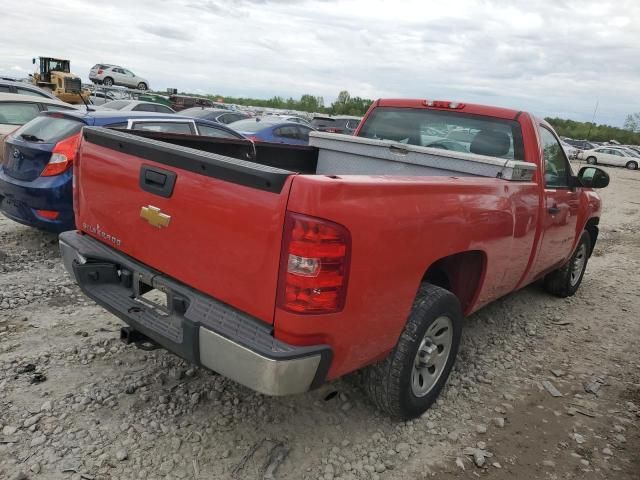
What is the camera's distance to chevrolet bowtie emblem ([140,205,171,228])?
262 centimetres

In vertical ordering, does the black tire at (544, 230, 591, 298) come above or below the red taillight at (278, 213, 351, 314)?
below

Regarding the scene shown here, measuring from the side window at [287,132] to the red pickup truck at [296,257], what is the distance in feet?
32.1

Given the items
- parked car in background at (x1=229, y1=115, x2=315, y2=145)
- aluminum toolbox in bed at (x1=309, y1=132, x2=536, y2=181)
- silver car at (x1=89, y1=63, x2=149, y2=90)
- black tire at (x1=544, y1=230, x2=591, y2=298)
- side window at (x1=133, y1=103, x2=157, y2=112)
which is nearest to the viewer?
aluminum toolbox in bed at (x1=309, y1=132, x2=536, y2=181)

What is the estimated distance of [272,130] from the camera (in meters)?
13.1

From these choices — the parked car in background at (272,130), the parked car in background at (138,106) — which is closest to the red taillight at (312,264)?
the parked car in background at (272,130)

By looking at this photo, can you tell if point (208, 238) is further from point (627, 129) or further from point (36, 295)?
point (627, 129)

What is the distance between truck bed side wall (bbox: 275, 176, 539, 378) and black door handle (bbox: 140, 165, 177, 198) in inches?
29.8

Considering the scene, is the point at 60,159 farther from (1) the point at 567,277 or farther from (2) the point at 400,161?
(1) the point at 567,277

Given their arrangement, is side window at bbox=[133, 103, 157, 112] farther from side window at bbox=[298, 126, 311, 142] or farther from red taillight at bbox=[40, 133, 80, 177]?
red taillight at bbox=[40, 133, 80, 177]

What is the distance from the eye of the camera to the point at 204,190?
241 centimetres

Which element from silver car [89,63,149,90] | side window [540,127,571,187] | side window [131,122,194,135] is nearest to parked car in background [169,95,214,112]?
silver car [89,63,149,90]

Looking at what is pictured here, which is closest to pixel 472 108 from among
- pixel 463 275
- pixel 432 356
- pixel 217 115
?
pixel 463 275

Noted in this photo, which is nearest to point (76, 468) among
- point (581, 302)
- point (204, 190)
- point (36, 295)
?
point (204, 190)

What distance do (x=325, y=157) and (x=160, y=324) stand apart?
2.63m
